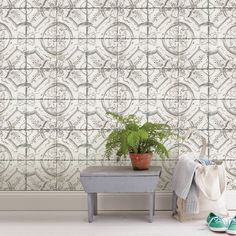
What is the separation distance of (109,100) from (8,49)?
Answer: 80 centimetres

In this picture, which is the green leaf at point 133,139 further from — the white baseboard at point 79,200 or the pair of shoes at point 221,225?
the pair of shoes at point 221,225

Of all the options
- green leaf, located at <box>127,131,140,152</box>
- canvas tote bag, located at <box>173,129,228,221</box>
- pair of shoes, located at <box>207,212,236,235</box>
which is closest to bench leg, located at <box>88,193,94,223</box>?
green leaf, located at <box>127,131,140,152</box>

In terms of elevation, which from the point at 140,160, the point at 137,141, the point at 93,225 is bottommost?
the point at 93,225

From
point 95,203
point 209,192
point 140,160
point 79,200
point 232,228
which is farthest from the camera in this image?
point 79,200

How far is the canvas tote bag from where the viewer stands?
2.75 metres

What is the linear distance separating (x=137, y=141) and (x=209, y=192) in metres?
0.53

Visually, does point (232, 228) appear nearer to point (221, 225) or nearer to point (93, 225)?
point (221, 225)

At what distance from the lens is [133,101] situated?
3.18m

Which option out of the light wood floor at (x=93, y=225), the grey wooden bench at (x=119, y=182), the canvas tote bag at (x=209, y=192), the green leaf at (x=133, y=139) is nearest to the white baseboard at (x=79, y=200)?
the light wood floor at (x=93, y=225)

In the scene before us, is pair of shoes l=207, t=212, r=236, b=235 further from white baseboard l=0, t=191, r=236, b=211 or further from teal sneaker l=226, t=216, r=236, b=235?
white baseboard l=0, t=191, r=236, b=211

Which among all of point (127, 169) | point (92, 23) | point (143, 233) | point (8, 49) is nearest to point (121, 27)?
point (92, 23)

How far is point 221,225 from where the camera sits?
8.40ft

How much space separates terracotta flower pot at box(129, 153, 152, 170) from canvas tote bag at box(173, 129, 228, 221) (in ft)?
0.99

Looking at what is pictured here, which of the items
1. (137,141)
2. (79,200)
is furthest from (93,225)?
(137,141)
